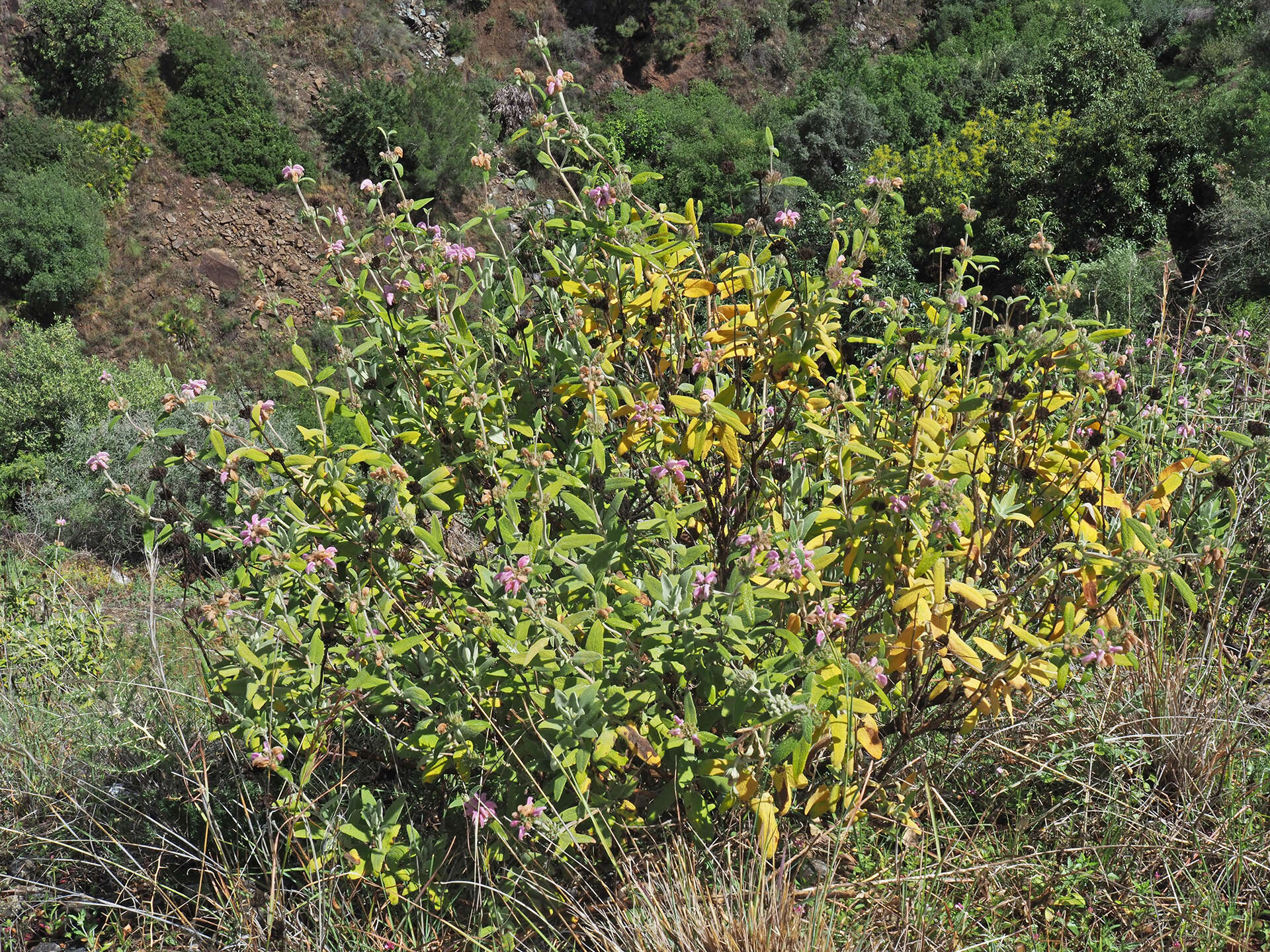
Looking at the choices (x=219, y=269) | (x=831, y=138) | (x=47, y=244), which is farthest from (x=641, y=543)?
(x=831, y=138)

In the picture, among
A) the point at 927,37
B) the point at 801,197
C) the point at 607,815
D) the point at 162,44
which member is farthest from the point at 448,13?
the point at 607,815

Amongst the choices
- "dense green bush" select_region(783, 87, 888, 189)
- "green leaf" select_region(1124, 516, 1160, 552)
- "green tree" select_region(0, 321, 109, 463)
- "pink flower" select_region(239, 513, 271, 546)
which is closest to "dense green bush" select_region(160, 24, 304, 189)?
"green tree" select_region(0, 321, 109, 463)

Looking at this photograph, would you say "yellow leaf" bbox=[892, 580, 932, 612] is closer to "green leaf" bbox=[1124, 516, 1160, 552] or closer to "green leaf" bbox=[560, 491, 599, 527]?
"green leaf" bbox=[1124, 516, 1160, 552]

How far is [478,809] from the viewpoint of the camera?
1710 mm

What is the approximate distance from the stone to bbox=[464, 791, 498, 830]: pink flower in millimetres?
11483

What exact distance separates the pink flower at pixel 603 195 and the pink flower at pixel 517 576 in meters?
0.90

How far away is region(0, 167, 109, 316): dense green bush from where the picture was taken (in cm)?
1016

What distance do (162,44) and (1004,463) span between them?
14.9m

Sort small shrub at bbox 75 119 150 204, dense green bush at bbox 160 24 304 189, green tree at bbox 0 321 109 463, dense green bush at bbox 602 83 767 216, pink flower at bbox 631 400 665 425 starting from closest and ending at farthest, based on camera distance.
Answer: pink flower at bbox 631 400 665 425 → green tree at bbox 0 321 109 463 → small shrub at bbox 75 119 150 204 → dense green bush at bbox 160 24 304 189 → dense green bush at bbox 602 83 767 216

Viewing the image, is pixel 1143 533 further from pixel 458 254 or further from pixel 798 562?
pixel 458 254

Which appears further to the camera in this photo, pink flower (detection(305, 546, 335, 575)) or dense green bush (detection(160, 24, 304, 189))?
dense green bush (detection(160, 24, 304, 189))

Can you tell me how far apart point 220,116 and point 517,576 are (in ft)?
45.0

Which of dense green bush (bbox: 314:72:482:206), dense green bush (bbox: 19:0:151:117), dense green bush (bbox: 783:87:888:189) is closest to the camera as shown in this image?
dense green bush (bbox: 19:0:151:117)

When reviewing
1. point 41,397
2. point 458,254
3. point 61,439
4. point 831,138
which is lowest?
point 61,439
